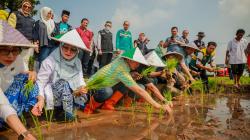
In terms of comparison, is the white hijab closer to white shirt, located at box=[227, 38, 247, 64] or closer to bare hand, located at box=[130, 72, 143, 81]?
bare hand, located at box=[130, 72, 143, 81]

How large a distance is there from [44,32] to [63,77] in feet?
6.76

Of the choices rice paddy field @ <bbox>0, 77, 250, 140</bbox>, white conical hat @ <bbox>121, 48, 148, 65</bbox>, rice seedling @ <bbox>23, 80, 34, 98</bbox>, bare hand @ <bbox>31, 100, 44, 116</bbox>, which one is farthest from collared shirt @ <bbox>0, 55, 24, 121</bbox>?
white conical hat @ <bbox>121, 48, 148, 65</bbox>

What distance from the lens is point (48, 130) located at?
2875 mm

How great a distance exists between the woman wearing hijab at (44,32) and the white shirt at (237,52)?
454 cm

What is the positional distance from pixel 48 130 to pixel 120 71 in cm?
→ 127

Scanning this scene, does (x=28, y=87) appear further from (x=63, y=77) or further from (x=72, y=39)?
(x=72, y=39)

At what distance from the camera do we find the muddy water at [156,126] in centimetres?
265

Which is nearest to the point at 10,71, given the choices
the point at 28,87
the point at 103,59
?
the point at 28,87

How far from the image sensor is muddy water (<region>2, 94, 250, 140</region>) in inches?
Answer: 104

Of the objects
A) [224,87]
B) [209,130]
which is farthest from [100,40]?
[209,130]

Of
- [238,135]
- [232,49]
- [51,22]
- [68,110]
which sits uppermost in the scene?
[51,22]

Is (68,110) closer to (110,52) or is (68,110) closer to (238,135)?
(238,135)

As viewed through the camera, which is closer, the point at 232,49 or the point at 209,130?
the point at 209,130

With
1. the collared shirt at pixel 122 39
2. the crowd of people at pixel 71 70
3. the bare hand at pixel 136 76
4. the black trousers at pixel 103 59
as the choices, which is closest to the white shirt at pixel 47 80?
the crowd of people at pixel 71 70
